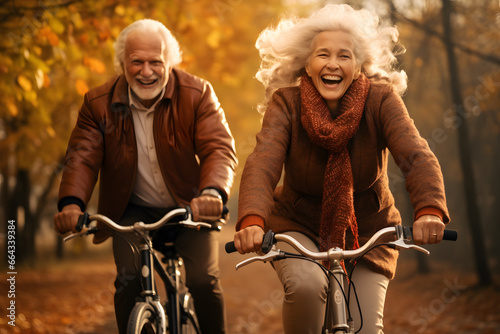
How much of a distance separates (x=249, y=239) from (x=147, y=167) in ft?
4.88

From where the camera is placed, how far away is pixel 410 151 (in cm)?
300

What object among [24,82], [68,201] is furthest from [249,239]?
Answer: [24,82]

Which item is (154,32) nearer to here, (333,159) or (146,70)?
(146,70)

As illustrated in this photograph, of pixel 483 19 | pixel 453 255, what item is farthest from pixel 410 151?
pixel 453 255

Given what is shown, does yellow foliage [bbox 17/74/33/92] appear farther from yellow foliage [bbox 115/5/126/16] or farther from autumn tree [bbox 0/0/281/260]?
yellow foliage [bbox 115/5/126/16]

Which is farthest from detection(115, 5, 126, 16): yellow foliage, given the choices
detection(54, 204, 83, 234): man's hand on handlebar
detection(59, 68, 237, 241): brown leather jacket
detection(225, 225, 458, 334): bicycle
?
detection(225, 225, 458, 334): bicycle

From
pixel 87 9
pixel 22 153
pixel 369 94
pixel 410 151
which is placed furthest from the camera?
pixel 22 153

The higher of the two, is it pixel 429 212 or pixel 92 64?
pixel 92 64

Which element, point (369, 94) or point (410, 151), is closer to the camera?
point (410, 151)

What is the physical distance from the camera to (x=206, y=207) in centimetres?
339

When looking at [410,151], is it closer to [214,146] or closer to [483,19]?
[214,146]

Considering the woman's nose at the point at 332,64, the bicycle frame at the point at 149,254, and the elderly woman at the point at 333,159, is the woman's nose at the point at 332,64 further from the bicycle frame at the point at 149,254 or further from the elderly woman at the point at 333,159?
the bicycle frame at the point at 149,254

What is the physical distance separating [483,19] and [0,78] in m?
7.66

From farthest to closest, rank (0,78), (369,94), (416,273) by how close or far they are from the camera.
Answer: (416,273), (0,78), (369,94)
